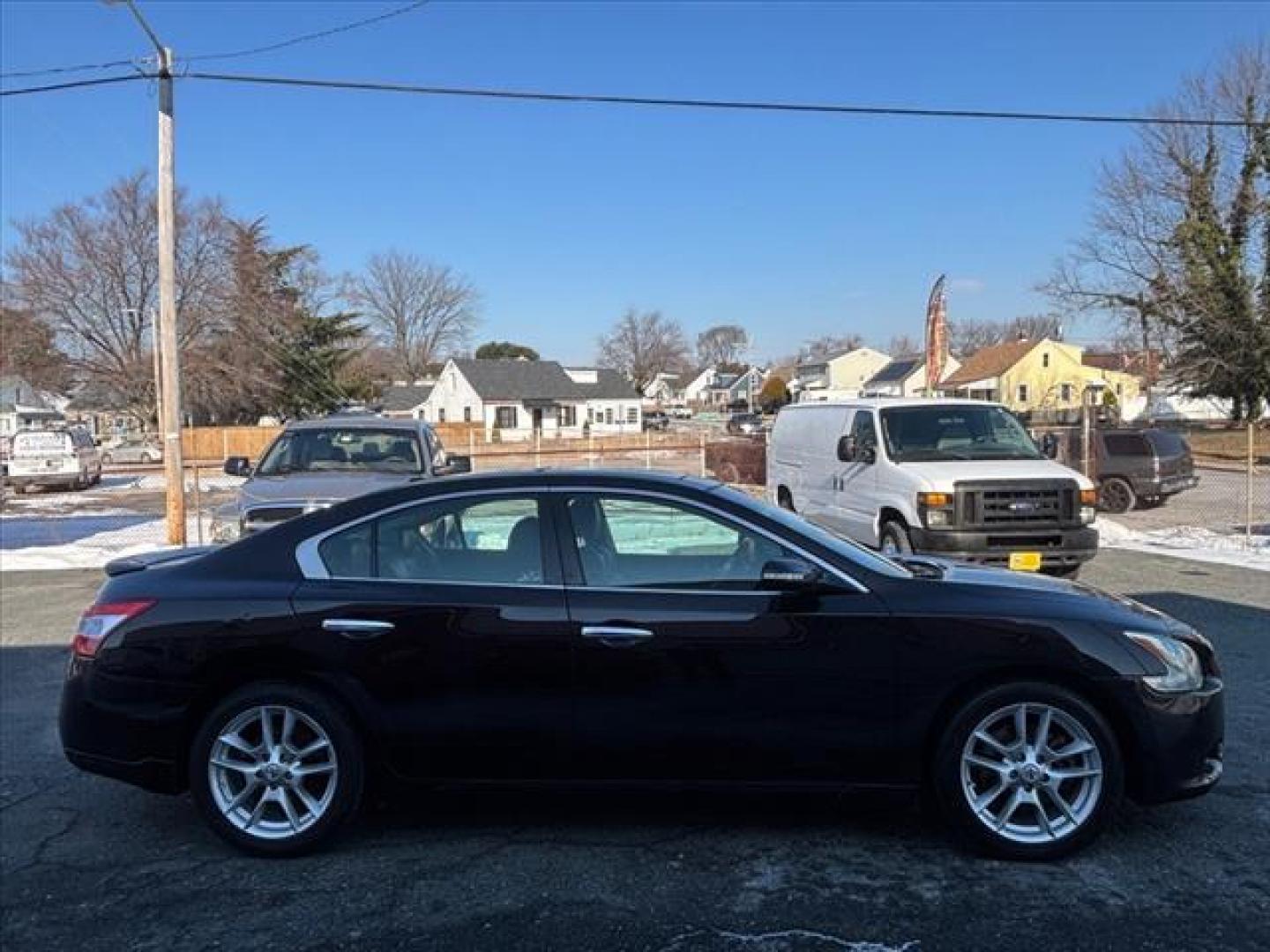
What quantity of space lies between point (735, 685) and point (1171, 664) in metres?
1.73

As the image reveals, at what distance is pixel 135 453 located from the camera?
48.0 metres

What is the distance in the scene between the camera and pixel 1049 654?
393cm

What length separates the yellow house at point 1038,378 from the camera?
75.2 metres

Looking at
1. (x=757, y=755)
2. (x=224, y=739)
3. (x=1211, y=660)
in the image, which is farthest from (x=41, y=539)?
(x=1211, y=660)

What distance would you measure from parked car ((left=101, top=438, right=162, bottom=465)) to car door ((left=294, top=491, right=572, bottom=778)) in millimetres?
43360

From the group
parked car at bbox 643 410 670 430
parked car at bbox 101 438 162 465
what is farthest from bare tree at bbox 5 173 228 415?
parked car at bbox 643 410 670 430

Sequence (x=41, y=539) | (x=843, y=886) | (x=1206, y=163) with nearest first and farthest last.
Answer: (x=843, y=886) → (x=41, y=539) → (x=1206, y=163)

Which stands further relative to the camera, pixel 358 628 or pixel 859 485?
pixel 859 485

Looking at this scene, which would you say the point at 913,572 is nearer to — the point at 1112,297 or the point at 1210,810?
the point at 1210,810

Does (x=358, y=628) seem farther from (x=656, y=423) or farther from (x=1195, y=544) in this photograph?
(x=656, y=423)

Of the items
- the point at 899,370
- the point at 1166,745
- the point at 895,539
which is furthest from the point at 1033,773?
the point at 899,370

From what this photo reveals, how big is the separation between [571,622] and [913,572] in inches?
58.5

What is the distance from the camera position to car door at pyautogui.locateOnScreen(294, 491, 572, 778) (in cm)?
402

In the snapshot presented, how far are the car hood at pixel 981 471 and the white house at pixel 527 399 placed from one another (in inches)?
2517
